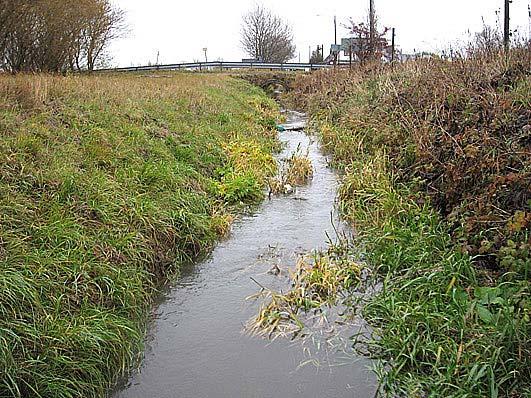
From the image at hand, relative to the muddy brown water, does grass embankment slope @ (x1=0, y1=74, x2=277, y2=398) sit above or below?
above

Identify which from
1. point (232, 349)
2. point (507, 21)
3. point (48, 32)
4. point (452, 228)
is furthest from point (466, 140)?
point (48, 32)

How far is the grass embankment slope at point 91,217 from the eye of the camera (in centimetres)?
405

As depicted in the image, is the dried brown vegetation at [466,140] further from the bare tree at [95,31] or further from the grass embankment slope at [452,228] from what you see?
the bare tree at [95,31]

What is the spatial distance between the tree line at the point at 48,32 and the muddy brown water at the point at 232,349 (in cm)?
1565

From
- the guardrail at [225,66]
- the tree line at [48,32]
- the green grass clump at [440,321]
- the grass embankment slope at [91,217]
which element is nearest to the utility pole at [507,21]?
the grass embankment slope at [91,217]

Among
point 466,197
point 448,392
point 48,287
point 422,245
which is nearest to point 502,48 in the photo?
point 466,197

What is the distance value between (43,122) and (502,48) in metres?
8.36

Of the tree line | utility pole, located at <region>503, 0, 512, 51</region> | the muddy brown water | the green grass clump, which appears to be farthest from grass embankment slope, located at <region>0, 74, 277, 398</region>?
the tree line

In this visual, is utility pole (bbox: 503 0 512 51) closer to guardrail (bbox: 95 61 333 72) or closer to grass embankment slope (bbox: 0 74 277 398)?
grass embankment slope (bbox: 0 74 277 398)

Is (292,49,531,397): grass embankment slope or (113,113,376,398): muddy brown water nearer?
(292,49,531,397): grass embankment slope

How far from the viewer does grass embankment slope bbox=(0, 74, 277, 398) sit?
405 centimetres

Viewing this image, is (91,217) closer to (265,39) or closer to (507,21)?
(507,21)

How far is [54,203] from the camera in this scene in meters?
5.88

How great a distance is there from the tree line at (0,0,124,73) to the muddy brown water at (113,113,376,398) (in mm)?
15645
